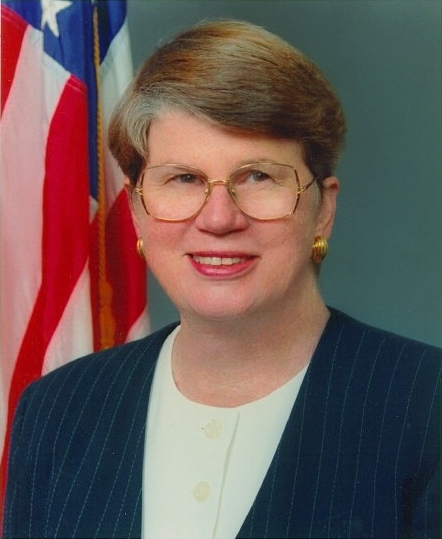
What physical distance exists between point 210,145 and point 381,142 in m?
0.89

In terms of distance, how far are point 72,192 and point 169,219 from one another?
24.1 inches

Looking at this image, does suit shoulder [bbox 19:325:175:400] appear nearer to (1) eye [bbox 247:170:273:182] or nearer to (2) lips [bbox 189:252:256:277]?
(2) lips [bbox 189:252:256:277]

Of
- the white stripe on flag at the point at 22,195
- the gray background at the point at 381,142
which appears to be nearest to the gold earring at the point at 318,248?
the gray background at the point at 381,142

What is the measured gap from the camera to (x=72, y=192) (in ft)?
5.93

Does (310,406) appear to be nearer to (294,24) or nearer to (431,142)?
(431,142)

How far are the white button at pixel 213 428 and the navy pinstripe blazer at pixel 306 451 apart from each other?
0.43 ft

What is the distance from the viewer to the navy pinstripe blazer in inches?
46.4

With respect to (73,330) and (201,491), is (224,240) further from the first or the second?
(73,330)

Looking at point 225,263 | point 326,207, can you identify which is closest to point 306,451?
point 225,263

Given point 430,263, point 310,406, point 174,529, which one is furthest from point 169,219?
point 430,263

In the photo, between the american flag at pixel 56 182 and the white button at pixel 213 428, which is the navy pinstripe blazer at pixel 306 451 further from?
the american flag at pixel 56 182

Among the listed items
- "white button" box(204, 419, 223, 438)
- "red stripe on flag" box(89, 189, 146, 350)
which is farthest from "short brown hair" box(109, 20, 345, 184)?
"red stripe on flag" box(89, 189, 146, 350)

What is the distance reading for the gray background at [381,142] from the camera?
190 cm

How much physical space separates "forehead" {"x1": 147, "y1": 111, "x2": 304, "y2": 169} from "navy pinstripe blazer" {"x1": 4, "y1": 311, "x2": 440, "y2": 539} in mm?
353
